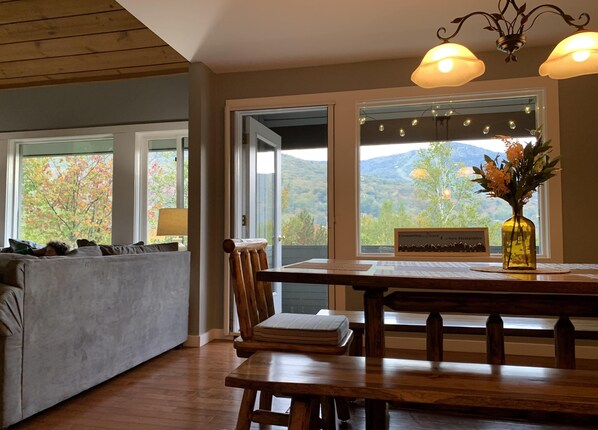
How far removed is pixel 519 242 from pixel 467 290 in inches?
21.9

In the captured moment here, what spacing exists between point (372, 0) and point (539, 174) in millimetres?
1707

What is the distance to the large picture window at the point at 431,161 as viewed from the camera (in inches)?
139

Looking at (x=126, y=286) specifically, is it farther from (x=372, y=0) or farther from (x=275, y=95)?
Result: (x=372, y=0)

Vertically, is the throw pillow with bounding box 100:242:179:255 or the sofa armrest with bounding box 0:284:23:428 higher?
the throw pillow with bounding box 100:242:179:255

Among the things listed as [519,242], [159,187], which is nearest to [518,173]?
[519,242]

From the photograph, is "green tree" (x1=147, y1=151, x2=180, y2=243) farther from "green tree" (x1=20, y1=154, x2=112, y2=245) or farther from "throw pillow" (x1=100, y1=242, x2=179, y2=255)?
"throw pillow" (x1=100, y1=242, x2=179, y2=255)

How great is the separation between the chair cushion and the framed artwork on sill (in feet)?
5.05

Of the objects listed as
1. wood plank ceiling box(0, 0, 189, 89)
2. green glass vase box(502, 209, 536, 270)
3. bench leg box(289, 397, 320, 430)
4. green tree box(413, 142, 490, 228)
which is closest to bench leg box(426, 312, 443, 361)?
green glass vase box(502, 209, 536, 270)

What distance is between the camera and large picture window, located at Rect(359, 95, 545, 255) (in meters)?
3.53

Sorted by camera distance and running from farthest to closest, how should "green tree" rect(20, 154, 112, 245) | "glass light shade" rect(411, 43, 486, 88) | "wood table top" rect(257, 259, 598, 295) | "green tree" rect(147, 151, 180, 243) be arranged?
"green tree" rect(20, 154, 112, 245)
"green tree" rect(147, 151, 180, 243)
"glass light shade" rect(411, 43, 486, 88)
"wood table top" rect(257, 259, 598, 295)

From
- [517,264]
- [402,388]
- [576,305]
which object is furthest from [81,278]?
[576,305]

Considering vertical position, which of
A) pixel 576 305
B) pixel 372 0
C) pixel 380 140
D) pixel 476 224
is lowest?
pixel 576 305

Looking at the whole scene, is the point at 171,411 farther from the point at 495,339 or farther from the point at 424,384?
the point at 495,339

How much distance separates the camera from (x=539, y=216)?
3396mm
